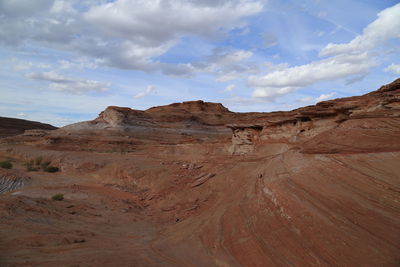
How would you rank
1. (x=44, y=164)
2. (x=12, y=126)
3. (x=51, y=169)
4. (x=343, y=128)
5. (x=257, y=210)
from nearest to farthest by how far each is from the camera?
(x=257, y=210) < (x=343, y=128) < (x=51, y=169) < (x=44, y=164) < (x=12, y=126)

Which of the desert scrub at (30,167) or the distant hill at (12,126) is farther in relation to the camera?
the distant hill at (12,126)

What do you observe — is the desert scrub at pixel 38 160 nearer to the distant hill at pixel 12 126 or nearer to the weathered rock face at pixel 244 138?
the weathered rock face at pixel 244 138

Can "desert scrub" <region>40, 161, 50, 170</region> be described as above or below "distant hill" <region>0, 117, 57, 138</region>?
below

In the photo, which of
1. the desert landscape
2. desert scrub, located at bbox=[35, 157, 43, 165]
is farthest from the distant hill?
the desert landscape

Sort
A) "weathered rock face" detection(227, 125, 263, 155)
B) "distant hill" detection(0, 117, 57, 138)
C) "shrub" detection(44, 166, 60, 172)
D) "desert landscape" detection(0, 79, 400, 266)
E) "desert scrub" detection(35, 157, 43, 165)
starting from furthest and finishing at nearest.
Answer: "distant hill" detection(0, 117, 57, 138) → "desert scrub" detection(35, 157, 43, 165) → "shrub" detection(44, 166, 60, 172) → "weathered rock face" detection(227, 125, 263, 155) → "desert landscape" detection(0, 79, 400, 266)

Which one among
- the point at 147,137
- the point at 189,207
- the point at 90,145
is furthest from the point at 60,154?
the point at 189,207

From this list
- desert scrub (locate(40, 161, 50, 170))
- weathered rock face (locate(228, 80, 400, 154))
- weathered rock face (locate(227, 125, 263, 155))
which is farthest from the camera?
desert scrub (locate(40, 161, 50, 170))

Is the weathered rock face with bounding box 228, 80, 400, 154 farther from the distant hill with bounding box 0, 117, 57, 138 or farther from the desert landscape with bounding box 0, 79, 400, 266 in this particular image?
the distant hill with bounding box 0, 117, 57, 138

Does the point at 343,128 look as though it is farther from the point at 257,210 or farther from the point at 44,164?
the point at 44,164

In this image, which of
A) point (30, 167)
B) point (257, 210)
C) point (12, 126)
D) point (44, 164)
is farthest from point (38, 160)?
point (12, 126)

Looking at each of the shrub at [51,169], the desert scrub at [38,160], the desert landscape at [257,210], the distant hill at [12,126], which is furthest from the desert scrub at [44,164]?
the distant hill at [12,126]

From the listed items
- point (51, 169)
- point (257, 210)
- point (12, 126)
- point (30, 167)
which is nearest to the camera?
point (257, 210)

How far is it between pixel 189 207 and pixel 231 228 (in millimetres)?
3853

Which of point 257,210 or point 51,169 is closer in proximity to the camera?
point 257,210
